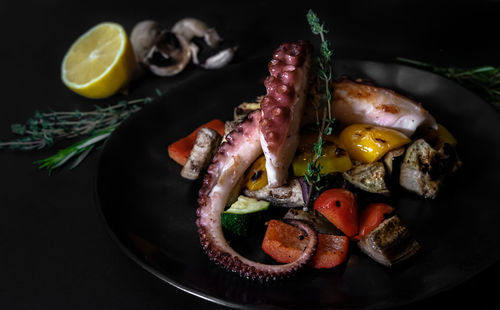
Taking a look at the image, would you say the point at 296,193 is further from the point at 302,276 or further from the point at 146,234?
the point at 146,234

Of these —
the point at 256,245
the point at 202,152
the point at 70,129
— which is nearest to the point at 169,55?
the point at 70,129

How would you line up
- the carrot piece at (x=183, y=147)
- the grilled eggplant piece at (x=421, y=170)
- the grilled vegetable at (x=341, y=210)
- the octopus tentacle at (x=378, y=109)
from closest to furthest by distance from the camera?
the grilled vegetable at (x=341, y=210), the grilled eggplant piece at (x=421, y=170), the octopus tentacle at (x=378, y=109), the carrot piece at (x=183, y=147)

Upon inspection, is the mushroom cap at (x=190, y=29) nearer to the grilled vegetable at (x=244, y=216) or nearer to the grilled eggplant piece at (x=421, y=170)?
the grilled vegetable at (x=244, y=216)

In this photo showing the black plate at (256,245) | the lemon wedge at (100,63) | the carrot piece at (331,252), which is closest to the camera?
the black plate at (256,245)

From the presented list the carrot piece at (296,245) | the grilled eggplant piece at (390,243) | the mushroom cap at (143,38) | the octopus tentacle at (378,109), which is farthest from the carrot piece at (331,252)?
the mushroom cap at (143,38)

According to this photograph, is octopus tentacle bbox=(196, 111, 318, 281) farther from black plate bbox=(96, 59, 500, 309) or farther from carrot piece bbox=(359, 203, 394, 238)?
carrot piece bbox=(359, 203, 394, 238)

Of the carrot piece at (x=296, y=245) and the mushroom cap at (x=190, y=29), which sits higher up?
the mushroom cap at (x=190, y=29)
